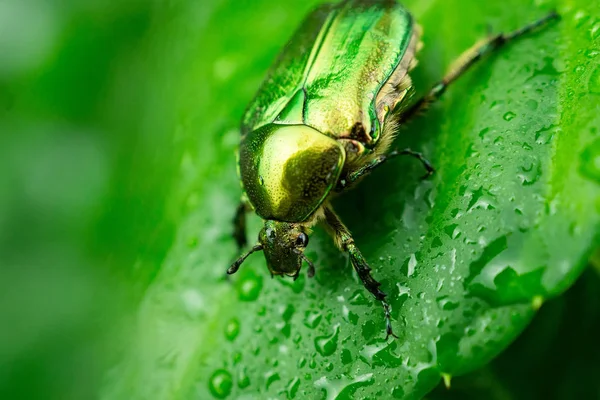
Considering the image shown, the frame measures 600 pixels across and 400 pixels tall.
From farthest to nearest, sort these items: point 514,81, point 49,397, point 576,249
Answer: point 49,397
point 514,81
point 576,249

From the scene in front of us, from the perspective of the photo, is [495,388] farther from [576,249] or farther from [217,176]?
[217,176]

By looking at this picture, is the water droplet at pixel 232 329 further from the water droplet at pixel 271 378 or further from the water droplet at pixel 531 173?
the water droplet at pixel 531 173

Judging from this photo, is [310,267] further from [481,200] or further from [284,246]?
[481,200]

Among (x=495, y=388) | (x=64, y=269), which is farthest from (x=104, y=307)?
(x=495, y=388)

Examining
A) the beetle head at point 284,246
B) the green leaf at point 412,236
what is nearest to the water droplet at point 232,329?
the green leaf at point 412,236

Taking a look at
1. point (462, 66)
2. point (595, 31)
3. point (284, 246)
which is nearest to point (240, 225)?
point (284, 246)

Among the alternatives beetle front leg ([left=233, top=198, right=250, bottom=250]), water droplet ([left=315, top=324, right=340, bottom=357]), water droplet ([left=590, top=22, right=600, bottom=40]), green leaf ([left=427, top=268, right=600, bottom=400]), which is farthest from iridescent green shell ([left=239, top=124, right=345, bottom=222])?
green leaf ([left=427, top=268, right=600, bottom=400])

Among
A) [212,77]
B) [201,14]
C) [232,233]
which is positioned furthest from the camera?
[201,14]

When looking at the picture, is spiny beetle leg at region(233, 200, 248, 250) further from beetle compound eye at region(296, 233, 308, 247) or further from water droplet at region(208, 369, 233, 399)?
water droplet at region(208, 369, 233, 399)
